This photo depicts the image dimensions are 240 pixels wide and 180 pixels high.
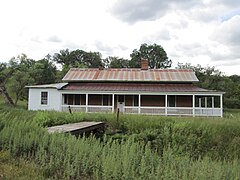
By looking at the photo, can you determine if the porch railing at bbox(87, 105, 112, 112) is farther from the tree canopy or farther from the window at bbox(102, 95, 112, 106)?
the tree canopy

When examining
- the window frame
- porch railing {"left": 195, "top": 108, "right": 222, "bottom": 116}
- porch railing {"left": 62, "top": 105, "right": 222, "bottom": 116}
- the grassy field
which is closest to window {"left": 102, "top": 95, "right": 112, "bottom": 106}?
porch railing {"left": 62, "top": 105, "right": 222, "bottom": 116}

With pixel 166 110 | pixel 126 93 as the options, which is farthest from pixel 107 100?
pixel 166 110

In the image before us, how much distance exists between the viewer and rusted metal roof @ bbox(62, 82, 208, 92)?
1133 inches

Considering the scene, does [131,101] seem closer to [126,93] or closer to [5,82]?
[126,93]

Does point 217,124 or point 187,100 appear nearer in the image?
point 217,124

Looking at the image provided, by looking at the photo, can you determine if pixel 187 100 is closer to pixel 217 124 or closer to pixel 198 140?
pixel 217 124

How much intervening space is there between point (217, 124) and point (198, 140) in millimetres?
2545

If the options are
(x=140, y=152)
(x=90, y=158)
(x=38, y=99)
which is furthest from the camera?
(x=38, y=99)

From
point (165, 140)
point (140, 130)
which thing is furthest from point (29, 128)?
point (140, 130)

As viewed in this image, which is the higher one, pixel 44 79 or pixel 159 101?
pixel 44 79

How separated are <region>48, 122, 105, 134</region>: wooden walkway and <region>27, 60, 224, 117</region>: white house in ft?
36.6

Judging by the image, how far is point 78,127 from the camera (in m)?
13.1

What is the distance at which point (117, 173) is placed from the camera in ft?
17.8

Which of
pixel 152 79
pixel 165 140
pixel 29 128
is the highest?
pixel 152 79
